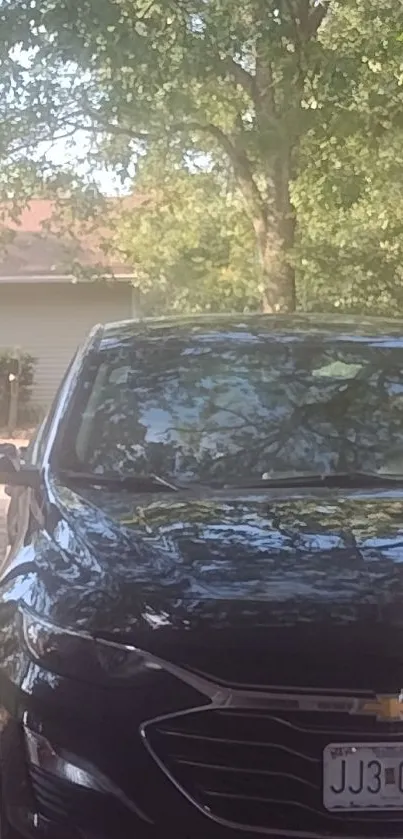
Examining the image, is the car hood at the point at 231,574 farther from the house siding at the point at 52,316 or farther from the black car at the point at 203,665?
the house siding at the point at 52,316

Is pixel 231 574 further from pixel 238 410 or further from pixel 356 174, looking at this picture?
pixel 356 174

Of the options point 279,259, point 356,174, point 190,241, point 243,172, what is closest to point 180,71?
point 356,174

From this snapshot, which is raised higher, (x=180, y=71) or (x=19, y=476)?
(x=180, y=71)

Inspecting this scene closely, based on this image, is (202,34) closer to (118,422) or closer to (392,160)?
(392,160)

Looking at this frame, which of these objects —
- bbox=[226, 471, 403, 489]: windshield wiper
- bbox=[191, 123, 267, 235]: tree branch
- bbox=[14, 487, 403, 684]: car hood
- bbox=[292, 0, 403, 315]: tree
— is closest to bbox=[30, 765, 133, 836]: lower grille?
bbox=[14, 487, 403, 684]: car hood

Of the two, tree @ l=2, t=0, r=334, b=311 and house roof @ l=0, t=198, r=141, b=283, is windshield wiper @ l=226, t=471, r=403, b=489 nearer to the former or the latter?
tree @ l=2, t=0, r=334, b=311

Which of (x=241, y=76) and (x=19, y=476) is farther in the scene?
(x=241, y=76)

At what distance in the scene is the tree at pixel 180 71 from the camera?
31.4 feet

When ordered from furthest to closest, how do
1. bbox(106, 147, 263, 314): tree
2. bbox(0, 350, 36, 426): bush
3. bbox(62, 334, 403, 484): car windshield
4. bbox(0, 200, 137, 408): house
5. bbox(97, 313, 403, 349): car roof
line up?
bbox(0, 200, 137, 408): house → bbox(0, 350, 36, 426): bush → bbox(106, 147, 263, 314): tree → bbox(97, 313, 403, 349): car roof → bbox(62, 334, 403, 484): car windshield

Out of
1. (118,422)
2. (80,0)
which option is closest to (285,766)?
(118,422)

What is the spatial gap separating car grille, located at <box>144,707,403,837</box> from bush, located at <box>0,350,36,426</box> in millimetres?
17105

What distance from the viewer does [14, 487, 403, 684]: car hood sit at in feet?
9.59

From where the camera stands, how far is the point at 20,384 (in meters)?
20.0

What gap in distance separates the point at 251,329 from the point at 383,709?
2.30m
